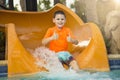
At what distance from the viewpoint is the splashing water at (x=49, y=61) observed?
467 centimetres

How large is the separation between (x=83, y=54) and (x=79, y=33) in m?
0.83

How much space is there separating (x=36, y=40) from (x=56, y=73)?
5.24ft

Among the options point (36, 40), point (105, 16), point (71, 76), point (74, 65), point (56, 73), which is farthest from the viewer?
point (105, 16)

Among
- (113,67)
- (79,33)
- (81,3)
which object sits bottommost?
(113,67)

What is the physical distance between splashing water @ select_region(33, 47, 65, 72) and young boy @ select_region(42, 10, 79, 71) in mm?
73

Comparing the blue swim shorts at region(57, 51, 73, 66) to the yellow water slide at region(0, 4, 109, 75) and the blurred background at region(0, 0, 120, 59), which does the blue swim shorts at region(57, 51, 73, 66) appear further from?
the blurred background at region(0, 0, 120, 59)

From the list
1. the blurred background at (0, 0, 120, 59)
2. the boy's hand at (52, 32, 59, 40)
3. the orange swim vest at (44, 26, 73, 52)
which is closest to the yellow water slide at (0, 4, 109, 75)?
the orange swim vest at (44, 26, 73, 52)

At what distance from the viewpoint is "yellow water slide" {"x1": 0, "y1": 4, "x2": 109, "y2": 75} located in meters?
4.57

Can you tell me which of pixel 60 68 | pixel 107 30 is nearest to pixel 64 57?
pixel 60 68

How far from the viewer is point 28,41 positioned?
5.88 meters

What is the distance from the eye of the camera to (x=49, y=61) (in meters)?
4.83

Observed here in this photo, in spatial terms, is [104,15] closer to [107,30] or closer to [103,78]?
→ [107,30]

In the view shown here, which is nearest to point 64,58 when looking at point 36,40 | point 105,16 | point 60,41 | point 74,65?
point 74,65

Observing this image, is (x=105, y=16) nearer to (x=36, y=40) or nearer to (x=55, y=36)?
(x=36, y=40)
